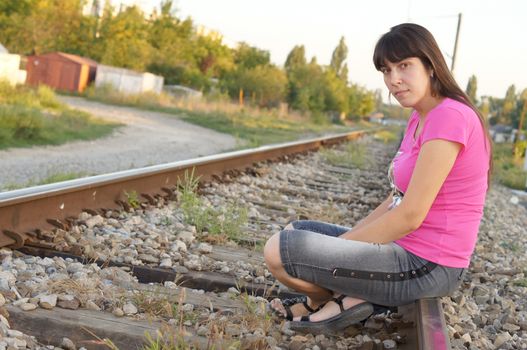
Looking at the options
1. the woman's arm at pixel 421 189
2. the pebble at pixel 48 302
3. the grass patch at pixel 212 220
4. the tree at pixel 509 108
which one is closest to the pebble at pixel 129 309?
the pebble at pixel 48 302

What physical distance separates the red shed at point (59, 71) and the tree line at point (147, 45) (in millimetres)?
7777

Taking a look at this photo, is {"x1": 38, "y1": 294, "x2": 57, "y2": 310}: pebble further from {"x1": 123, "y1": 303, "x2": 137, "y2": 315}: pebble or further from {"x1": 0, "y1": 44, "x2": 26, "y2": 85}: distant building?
{"x1": 0, "y1": 44, "x2": 26, "y2": 85}: distant building

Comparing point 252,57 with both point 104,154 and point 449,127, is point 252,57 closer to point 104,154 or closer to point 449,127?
point 104,154

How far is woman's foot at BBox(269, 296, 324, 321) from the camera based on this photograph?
298 centimetres

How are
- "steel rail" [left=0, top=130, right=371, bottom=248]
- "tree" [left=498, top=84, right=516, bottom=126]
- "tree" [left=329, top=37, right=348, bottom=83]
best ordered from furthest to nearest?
"tree" [left=329, top=37, right=348, bottom=83] → "tree" [left=498, top=84, right=516, bottom=126] → "steel rail" [left=0, top=130, right=371, bottom=248]

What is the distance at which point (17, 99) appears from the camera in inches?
637

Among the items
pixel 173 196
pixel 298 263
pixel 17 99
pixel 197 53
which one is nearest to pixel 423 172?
pixel 298 263

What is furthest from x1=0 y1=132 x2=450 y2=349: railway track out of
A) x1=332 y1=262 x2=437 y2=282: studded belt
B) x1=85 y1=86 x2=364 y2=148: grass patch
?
x1=85 y1=86 x2=364 y2=148: grass patch

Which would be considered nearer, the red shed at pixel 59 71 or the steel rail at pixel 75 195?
the steel rail at pixel 75 195

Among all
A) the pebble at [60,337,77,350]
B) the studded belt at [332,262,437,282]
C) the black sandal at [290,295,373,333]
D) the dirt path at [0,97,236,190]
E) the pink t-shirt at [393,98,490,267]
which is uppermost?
the pink t-shirt at [393,98,490,267]

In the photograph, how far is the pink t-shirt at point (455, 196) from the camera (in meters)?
2.67

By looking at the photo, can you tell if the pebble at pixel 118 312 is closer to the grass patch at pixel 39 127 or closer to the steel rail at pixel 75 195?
the steel rail at pixel 75 195

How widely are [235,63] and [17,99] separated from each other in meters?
46.7

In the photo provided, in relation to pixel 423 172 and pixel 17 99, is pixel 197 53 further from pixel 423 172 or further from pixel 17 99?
pixel 423 172
